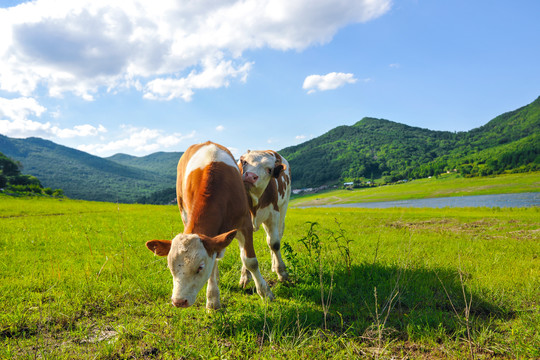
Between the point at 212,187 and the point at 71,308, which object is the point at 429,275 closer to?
the point at 212,187

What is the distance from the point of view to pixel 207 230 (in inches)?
150

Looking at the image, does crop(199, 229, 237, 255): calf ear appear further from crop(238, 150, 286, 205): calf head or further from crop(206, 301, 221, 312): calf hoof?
crop(238, 150, 286, 205): calf head

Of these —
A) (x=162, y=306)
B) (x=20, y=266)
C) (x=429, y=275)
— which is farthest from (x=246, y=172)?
(x=20, y=266)

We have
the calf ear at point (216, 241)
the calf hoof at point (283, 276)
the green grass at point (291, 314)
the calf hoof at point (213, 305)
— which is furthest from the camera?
the calf hoof at point (283, 276)

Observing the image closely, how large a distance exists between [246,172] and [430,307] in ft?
12.1

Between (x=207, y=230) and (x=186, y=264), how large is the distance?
61cm

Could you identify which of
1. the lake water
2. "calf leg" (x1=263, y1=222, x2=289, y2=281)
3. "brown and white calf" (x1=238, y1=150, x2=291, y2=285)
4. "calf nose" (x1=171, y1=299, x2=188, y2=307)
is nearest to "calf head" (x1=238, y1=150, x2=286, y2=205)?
"brown and white calf" (x1=238, y1=150, x2=291, y2=285)

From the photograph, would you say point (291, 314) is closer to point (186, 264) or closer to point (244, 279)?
point (244, 279)

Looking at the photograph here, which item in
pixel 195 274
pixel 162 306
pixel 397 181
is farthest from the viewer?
pixel 397 181

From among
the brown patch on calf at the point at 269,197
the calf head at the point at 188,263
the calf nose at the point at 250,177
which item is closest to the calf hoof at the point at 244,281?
the brown patch on calf at the point at 269,197

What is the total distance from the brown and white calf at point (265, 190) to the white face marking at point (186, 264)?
1.87 m

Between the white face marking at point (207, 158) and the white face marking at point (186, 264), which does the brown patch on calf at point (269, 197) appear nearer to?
the white face marking at point (207, 158)

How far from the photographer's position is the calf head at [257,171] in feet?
16.5

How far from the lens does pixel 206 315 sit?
163 inches
